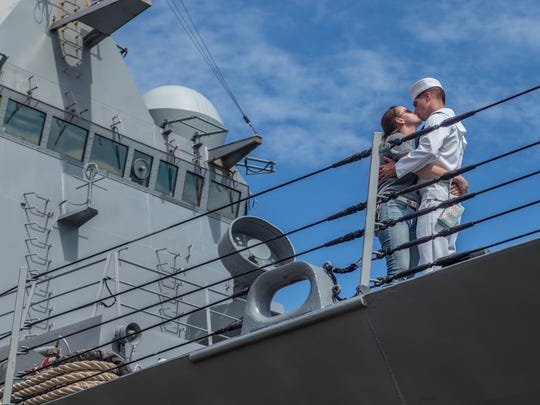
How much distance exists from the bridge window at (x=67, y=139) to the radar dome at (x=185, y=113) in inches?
55.1

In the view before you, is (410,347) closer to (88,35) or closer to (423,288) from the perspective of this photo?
(423,288)

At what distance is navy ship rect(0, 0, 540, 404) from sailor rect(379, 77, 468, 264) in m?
0.25

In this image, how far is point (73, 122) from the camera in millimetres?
9344

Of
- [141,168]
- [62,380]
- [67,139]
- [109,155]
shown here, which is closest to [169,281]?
[141,168]

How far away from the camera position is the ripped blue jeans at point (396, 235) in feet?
16.2

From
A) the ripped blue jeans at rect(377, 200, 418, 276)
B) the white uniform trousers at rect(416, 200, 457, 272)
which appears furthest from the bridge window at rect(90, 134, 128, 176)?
the white uniform trousers at rect(416, 200, 457, 272)

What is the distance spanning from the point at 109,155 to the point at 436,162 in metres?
5.01

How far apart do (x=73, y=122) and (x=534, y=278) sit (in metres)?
6.17

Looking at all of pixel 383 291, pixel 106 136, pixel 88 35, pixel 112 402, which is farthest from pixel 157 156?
pixel 383 291

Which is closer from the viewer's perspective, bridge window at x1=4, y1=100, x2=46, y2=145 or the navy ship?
the navy ship

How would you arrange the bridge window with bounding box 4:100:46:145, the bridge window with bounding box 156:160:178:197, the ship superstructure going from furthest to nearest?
the bridge window with bounding box 156:160:178:197 → the bridge window with bounding box 4:100:46:145 → the ship superstructure

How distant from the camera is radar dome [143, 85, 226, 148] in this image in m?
10.7

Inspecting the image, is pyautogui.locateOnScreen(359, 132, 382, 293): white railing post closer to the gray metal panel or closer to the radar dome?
the gray metal panel

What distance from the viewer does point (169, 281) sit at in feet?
30.1
